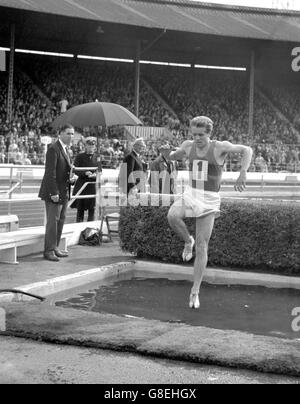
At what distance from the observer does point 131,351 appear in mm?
4520

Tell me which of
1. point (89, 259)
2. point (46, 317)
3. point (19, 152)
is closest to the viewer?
point (46, 317)

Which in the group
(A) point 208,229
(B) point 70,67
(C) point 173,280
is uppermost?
(B) point 70,67

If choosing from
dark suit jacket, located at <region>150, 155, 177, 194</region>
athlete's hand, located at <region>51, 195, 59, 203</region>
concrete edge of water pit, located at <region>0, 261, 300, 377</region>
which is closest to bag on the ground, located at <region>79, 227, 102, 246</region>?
dark suit jacket, located at <region>150, 155, 177, 194</region>

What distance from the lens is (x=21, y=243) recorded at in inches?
350

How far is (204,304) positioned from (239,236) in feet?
6.15

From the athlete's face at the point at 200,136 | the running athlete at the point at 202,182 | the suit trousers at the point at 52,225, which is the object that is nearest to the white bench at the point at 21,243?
the suit trousers at the point at 52,225

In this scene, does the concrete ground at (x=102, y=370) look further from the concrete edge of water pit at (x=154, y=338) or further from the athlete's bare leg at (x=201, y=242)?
the athlete's bare leg at (x=201, y=242)

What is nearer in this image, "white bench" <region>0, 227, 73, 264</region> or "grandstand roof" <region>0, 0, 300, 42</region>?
"white bench" <region>0, 227, 73, 264</region>

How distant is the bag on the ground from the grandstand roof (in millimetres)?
16711

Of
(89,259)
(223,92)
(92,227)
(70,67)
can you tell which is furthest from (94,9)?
(89,259)

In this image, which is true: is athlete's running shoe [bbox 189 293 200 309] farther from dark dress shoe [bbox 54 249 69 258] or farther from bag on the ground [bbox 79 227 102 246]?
bag on the ground [bbox 79 227 102 246]

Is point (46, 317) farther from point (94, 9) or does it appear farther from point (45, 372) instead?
point (94, 9)

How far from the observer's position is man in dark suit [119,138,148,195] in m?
10.4

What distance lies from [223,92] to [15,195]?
24083 millimetres
